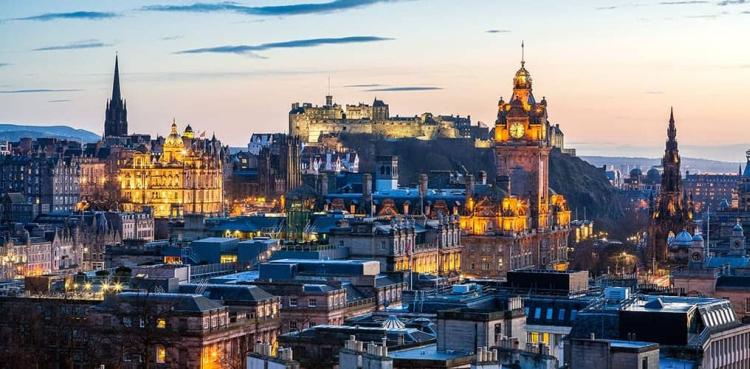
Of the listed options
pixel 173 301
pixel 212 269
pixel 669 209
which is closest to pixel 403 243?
pixel 212 269

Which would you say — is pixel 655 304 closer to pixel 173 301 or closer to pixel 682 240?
pixel 173 301

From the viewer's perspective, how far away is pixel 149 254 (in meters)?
140

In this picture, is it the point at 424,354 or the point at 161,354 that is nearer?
the point at 424,354

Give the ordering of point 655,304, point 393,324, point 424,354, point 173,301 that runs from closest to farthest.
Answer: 1. point 424,354
2. point 655,304
3. point 393,324
4. point 173,301

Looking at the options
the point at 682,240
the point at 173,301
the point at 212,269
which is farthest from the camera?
the point at 682,240

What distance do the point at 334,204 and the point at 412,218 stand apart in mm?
21542

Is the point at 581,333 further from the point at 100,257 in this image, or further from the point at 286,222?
the point at 100,257

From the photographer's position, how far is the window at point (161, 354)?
289 feet

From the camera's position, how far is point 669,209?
17788 centimetres

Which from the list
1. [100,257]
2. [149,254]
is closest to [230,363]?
[149,254]

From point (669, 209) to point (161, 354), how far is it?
320 ft

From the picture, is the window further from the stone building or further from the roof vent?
the stone building

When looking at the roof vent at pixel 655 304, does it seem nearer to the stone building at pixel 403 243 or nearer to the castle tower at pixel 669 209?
the stone building at pixel 403 243

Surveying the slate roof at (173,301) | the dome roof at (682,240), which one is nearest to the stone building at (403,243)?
the dome roof at (682,240)
